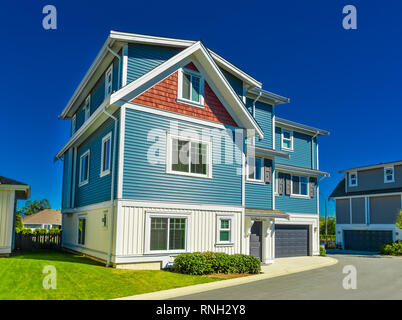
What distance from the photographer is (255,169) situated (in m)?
21.5

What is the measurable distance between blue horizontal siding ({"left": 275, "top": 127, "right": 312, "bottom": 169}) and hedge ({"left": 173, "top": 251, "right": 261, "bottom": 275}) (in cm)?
1105

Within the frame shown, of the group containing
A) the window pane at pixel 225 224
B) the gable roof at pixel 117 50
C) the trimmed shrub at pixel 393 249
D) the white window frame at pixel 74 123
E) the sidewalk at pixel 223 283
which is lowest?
the trimmed shrub at pixel 393 249

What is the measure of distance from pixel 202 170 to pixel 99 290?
7.70 m

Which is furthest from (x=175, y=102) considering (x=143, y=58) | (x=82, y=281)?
(x=82, y=281)

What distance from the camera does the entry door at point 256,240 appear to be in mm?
20266

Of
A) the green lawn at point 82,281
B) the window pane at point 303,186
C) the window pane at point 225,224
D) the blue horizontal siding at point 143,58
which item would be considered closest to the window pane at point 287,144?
the window pane at point 303,186

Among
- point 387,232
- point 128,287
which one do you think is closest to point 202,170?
point 128,287

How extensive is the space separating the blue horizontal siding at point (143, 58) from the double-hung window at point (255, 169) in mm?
7657

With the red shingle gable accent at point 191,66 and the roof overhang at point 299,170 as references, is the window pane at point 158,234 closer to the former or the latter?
the red shingle gable accent at point 191,66

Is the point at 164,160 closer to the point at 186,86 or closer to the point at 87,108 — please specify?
the point at 186,86

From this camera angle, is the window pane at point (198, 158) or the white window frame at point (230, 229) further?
the white window frame at point (230, 229)

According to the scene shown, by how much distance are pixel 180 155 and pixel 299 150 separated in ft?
43.5
